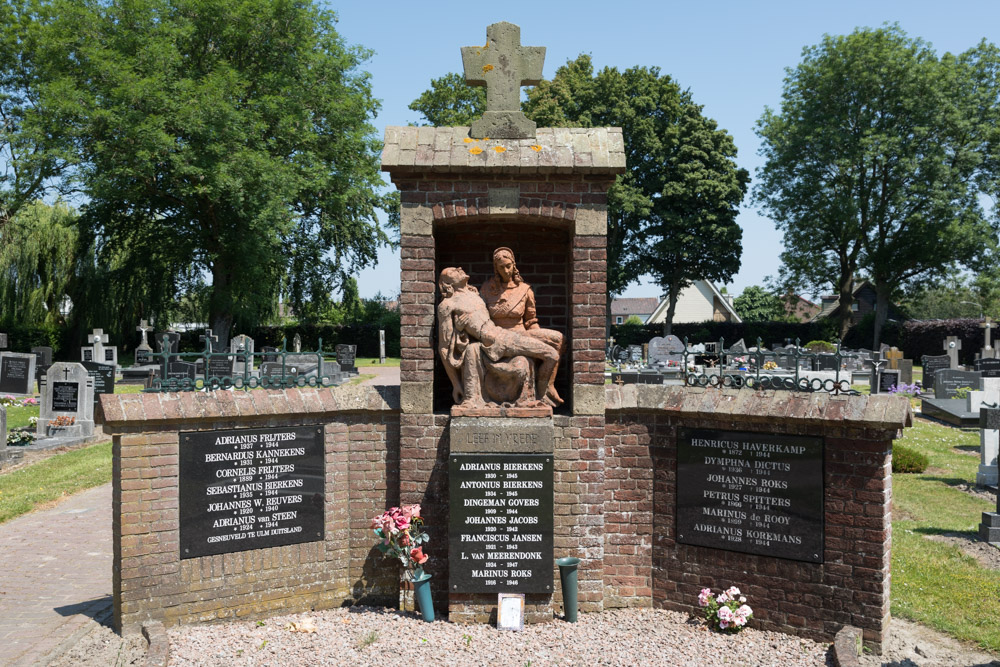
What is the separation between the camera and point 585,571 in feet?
21.1

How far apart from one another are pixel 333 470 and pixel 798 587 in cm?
387

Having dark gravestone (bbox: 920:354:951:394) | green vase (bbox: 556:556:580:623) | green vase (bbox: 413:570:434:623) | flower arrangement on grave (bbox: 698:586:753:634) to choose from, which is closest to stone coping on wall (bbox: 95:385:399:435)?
green vase (bbox: 413:570:434:623)

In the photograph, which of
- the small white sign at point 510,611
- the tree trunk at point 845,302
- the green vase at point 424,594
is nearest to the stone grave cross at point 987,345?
the tree trunk at point 845,302

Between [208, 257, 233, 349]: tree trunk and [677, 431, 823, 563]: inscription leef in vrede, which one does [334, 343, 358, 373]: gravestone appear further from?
[677, 431, 823, 563]: inscription leef in vrede

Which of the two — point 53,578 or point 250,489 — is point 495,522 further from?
point 53,578

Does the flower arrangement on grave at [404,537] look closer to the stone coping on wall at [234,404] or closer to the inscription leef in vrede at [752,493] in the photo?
the stone coping on wall at [234,404]

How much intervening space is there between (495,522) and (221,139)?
2585 centimetres

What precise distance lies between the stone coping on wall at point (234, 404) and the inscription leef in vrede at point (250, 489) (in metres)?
0.17

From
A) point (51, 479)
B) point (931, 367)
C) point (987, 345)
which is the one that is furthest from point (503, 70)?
point (987, 345)

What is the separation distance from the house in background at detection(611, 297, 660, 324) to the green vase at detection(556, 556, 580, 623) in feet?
241

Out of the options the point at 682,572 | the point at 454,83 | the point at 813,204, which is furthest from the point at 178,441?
the point at 813,204

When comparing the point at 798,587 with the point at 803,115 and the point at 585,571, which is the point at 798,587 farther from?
the point at 803,115

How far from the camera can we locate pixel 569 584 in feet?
20.5

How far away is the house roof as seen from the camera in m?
80.6
